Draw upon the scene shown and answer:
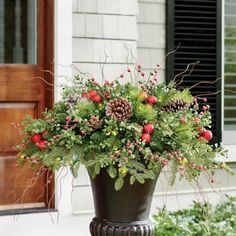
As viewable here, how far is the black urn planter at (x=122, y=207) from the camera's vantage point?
2.72 m

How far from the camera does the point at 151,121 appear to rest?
2725 mm

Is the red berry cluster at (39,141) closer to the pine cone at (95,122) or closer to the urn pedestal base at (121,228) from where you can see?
the pine cone at (95,122)

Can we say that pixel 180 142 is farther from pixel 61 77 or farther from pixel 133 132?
pixel 61 77

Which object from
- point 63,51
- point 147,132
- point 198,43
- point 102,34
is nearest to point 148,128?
point 147,132

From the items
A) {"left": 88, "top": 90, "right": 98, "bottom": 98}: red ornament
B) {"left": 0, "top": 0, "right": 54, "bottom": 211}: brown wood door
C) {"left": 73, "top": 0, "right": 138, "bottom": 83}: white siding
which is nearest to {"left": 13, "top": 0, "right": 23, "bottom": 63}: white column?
{"left": 0, "top": 0, "right": 54, "bottom": 211}: brown wood door

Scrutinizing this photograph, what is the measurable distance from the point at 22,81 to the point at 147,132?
1.49m

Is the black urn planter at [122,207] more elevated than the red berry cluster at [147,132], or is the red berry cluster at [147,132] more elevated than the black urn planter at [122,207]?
the red berry cluster at [147,132]

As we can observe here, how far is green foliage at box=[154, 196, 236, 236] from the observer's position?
410 centimetres

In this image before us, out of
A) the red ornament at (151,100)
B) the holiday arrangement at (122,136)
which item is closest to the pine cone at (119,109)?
the holiday arrangement at (122,136)

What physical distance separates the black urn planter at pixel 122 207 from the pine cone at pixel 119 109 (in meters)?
0.22

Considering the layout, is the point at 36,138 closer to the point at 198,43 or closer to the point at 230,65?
the point at 198,43

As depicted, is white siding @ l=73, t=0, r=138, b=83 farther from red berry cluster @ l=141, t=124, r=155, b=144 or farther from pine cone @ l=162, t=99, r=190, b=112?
red berry cluster @ l=141, t=124, r=155, b=144

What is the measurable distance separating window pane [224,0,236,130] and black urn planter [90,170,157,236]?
6.85 ft

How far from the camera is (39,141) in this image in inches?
109
